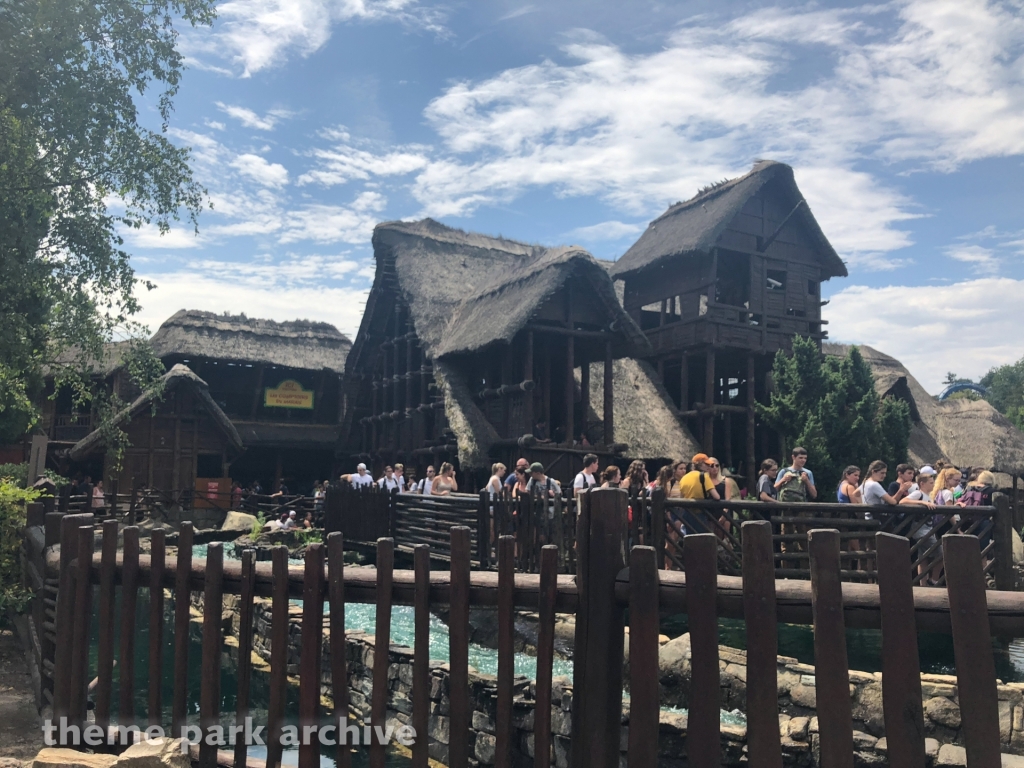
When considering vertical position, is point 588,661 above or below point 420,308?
below

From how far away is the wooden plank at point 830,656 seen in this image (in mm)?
2533

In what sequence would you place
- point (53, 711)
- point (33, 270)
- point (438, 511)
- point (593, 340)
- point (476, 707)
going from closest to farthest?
point (53, 711)
point (476, 707)
point (33, 270)
point (438, 511)
point (593, 340)

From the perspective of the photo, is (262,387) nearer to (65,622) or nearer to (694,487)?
(694,487)

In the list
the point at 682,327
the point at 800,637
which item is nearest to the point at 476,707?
the point at 800,637

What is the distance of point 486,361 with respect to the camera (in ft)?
71.0

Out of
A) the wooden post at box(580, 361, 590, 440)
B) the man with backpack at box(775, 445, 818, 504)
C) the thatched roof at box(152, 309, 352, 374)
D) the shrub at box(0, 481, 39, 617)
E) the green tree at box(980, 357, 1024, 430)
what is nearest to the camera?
the shrub at box(0, 481, 39, 617)

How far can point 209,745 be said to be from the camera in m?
3.71

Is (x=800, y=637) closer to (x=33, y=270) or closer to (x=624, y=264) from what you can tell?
(x=33, y=270)

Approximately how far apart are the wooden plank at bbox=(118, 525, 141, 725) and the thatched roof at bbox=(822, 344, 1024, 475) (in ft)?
89.9

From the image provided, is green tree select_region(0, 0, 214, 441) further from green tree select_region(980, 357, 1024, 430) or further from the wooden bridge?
green tree select_region(980, 357, 1024, 430)

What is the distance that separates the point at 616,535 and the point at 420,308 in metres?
21.5

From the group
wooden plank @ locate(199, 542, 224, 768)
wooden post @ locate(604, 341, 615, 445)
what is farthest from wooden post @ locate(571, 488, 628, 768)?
wooden post @ locate(604, 341, 615, 445)

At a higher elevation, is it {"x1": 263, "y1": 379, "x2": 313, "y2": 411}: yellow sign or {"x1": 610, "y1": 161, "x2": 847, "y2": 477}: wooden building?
{"x1": 610, "y1": 161, "x2": 847, "y2": 477}: wooden building

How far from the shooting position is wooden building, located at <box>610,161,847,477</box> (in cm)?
Result: 2456
